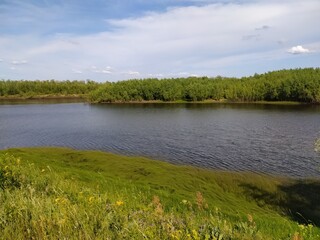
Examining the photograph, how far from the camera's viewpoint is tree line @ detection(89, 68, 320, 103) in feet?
403

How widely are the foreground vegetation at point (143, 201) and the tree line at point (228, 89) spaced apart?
4089 inches

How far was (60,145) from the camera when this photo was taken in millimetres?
49156

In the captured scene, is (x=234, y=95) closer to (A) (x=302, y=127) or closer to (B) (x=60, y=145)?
A: (A) (x=302, y=127)

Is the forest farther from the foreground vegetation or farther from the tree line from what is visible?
the foreground vegetation

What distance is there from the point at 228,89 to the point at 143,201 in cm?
13747

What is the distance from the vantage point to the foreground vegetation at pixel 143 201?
17.6 feet

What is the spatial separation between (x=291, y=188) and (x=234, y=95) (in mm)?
118386

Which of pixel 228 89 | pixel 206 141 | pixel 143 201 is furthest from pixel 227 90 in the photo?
pixel 143 201

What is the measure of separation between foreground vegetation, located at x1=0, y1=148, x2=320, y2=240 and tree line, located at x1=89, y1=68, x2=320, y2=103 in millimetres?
103865

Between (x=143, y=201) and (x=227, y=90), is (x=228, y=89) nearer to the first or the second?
(x=227, y=90)

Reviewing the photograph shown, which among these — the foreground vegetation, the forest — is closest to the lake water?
the foreground vegetation

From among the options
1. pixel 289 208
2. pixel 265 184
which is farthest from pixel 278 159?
pixel 289 208

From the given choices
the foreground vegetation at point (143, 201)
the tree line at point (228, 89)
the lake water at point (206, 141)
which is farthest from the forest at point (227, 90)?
the foreground vegetation at point (143, 201)

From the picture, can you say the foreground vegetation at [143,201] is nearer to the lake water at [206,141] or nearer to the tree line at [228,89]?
the lake water at [206,141]
